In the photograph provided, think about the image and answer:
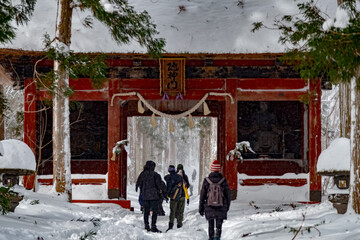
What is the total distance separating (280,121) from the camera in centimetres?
Result: 1689

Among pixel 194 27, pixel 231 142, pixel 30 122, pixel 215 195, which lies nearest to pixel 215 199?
pixel 215 195

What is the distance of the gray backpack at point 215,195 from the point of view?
7.74 metres

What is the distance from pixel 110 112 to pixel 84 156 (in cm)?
308

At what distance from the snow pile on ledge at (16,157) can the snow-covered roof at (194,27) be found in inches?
205

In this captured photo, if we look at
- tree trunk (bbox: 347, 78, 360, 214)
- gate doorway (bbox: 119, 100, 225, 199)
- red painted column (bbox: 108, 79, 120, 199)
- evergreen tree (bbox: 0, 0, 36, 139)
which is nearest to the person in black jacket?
Result: evergreen tree (bbox: 0, 0, 36, 139)

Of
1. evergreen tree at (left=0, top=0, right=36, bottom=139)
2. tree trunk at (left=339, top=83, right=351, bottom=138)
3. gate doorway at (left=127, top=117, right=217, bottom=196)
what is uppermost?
evergreen tree at (left=0, top=0, right=36, bottom=139)

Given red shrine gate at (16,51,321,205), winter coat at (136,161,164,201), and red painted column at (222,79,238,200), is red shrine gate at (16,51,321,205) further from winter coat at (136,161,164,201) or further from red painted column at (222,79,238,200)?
winter coat at (136,161,164,201)

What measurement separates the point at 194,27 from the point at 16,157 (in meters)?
7.83

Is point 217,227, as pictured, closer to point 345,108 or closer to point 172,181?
point 172,181

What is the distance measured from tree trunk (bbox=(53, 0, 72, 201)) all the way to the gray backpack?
5000 mm

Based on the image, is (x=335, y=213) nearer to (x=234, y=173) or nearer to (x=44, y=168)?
(x=234, y=173)

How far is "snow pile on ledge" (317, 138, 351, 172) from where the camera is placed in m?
8.43

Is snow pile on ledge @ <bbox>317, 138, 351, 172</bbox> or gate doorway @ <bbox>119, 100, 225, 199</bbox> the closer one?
snow pile on ledge @ <bbox>317, 138, 351, 172</bbox>

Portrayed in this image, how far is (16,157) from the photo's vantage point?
8594 millimetres
